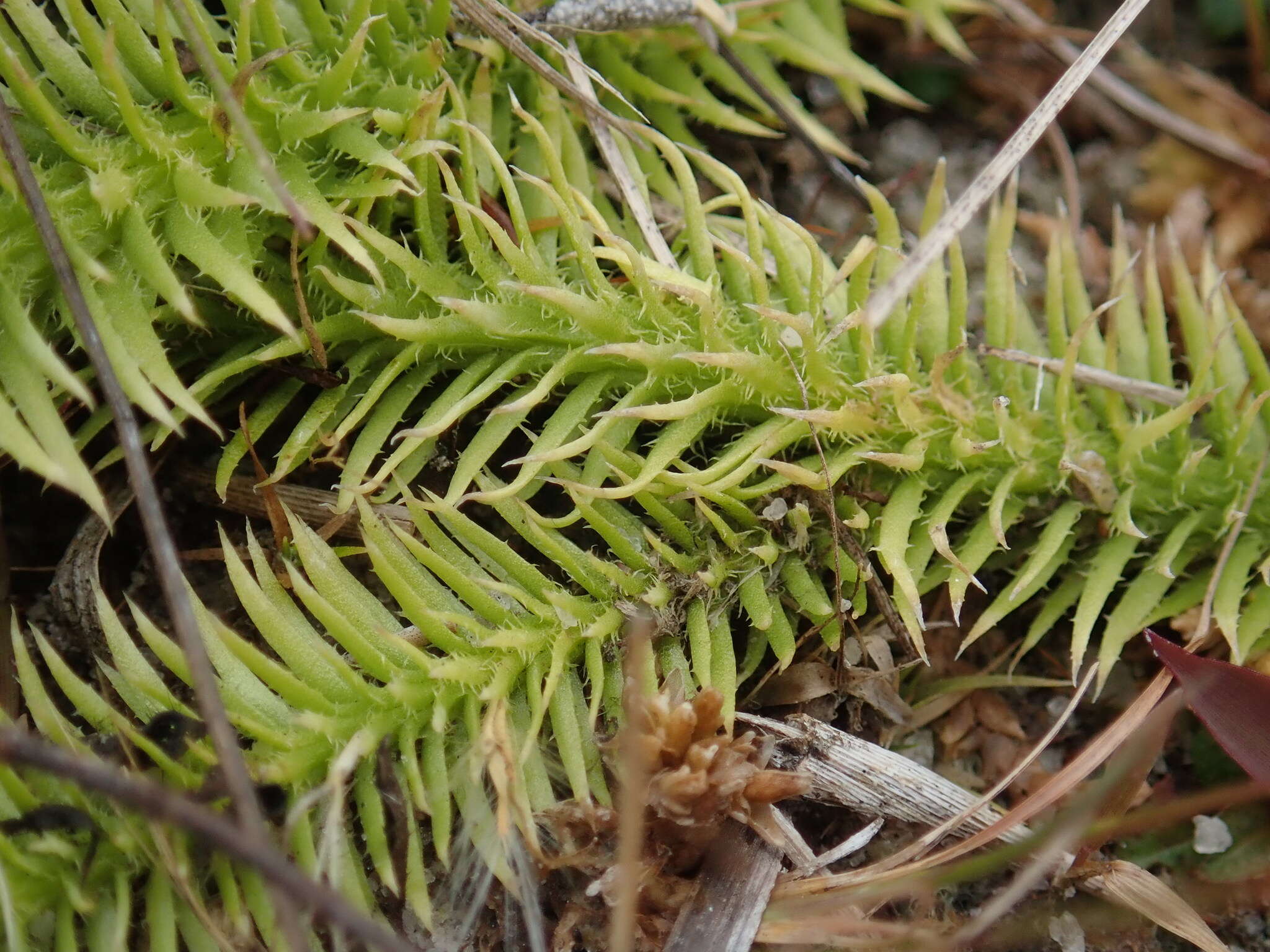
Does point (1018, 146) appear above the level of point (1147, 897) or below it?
above

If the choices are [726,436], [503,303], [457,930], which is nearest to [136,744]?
[457,930]

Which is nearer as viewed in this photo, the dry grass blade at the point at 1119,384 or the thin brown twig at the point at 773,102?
the dry grass blade at the point at 1119,384

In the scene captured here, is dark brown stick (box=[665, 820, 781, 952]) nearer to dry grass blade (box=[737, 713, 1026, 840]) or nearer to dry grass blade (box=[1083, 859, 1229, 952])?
dry grass blade (box=[737, 713, 1026, 840])

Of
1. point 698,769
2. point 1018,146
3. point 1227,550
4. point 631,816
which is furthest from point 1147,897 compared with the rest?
point 1018,146

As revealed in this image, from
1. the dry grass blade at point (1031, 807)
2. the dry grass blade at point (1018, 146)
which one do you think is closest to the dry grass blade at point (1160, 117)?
the dry grass blade at point (1018, 146)

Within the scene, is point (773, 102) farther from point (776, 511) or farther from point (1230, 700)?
point (1230, 700)

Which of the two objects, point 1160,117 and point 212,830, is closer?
point 212,830

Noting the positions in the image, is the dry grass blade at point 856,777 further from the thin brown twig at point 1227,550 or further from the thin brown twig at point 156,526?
the thin brown twig at point 156,526

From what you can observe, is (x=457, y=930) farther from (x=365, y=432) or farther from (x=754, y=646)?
(x=365, y=432)
